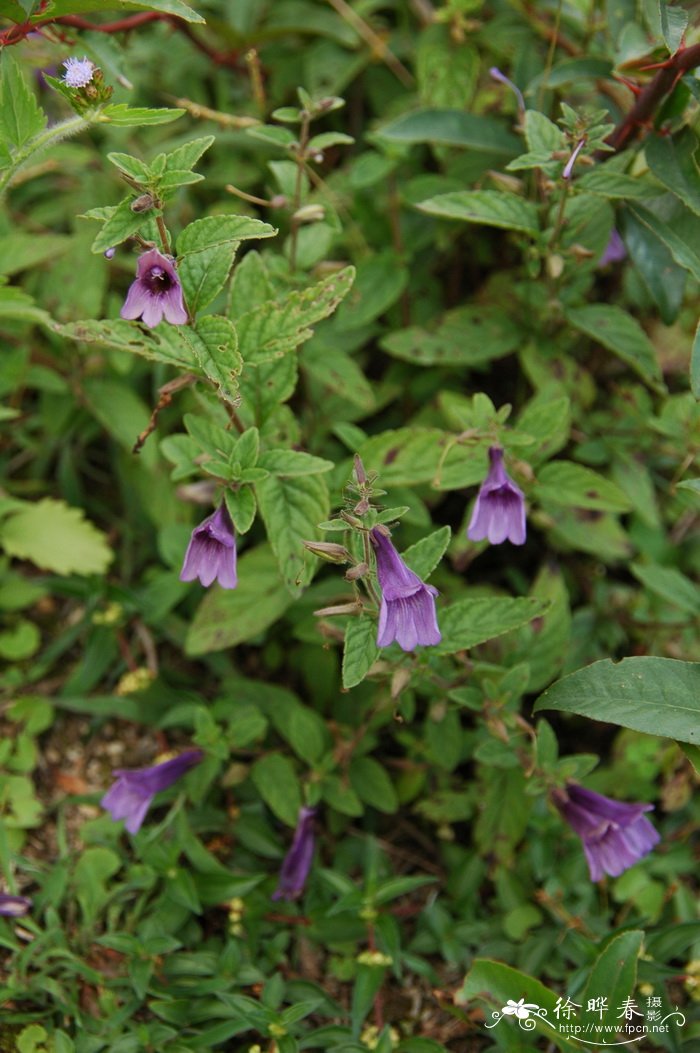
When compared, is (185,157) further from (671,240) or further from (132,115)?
(671,240)

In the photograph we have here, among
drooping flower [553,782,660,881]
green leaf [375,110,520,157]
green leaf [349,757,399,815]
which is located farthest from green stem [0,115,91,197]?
drooping flower [553,782,660,881]

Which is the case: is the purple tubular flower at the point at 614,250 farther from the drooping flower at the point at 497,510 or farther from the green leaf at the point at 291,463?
the green leaf at the point at 291,463

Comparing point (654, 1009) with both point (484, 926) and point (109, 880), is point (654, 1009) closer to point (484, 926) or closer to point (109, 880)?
point (484, 926)

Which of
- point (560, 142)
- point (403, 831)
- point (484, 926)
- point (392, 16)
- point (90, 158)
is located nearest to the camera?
point (560, 142)

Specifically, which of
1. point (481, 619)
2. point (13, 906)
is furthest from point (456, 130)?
point (13, 906)

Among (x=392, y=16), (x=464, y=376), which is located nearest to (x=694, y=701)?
(x=464, y=376)

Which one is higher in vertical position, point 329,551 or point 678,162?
point 678,162
